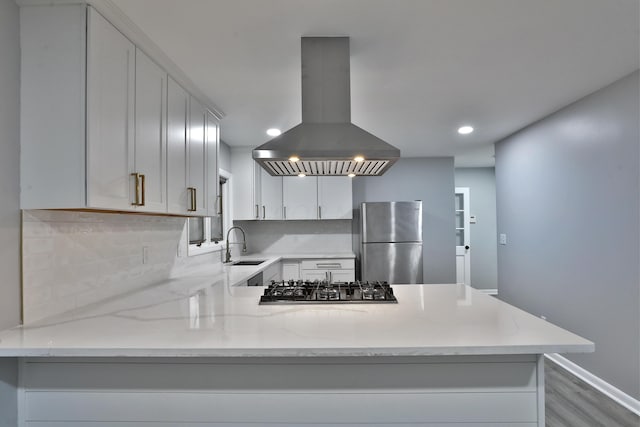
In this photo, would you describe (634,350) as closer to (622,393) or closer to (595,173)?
(622,393)

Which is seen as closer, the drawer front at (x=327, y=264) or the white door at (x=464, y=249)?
the drawer front at (x=327, y=264)

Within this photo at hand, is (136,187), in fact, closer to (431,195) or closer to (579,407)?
(579,407)

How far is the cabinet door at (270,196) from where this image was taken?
4773 millimetres

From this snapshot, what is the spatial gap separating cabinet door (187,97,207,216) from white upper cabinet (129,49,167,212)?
369 mm

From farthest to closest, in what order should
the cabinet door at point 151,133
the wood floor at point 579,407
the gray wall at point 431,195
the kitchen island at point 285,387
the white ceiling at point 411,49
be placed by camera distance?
the gray wall at point 431,195 < the wood floor at point 579,407 < the cabinet door at point 151,133 < the white ceiling at point 411,49 < the kitchen island at point 285,387

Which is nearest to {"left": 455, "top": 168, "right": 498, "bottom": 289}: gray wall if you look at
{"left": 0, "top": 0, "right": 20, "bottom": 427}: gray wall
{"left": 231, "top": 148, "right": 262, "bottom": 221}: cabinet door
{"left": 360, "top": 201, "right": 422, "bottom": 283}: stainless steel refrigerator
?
{"left": 360, "top": 201, "right": 422, "bottom": 283}: stainless steel refrigerator

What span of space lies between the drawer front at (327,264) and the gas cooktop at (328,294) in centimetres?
237

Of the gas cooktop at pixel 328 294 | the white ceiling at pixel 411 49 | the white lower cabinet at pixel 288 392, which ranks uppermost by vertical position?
the white ceiling at pixel 411 49

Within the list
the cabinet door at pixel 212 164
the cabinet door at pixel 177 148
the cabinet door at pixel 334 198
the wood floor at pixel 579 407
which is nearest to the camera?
the cabinet door at pixel 177 148

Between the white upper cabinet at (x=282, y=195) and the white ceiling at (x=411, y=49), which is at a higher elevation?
the white ceiling at (x=411, y=49)

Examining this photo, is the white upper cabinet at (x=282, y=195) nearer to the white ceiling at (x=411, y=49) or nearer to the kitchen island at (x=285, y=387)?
the white ceiling at (x=411, y=49)

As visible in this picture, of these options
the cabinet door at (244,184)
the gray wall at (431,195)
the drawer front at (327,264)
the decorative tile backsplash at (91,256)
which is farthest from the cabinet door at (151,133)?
the gray wall at (431,195)

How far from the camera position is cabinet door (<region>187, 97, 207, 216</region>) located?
2432mm

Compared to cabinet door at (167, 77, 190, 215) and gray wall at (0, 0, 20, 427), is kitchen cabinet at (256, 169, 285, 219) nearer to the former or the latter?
cabinet door at (167, 77, 190, 215)
